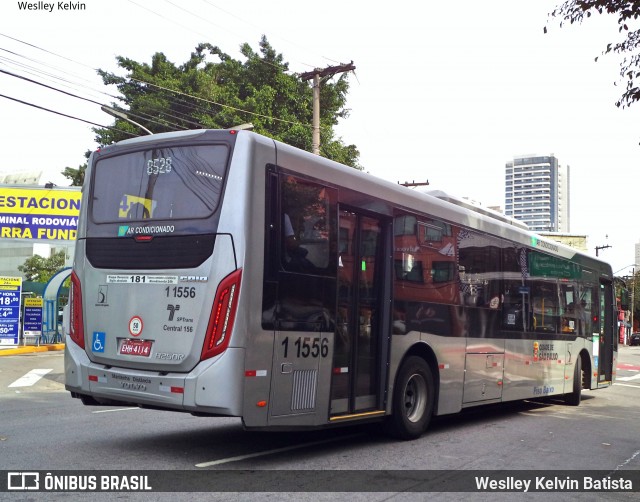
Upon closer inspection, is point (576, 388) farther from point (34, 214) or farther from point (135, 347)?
point (34, 214)

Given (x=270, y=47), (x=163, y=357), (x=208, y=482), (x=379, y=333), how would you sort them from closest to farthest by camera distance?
(x=208, y=482) < (x=163, y=357) < (x=379, y=333) < (x=270, y=47)

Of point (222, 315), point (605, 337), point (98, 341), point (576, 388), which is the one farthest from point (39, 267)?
point (222, 315)

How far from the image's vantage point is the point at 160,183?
7410 mm

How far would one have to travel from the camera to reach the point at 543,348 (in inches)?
522

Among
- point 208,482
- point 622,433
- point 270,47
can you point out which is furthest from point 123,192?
point 270,47

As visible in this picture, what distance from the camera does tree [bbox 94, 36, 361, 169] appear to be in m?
34.3

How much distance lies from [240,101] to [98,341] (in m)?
28.6

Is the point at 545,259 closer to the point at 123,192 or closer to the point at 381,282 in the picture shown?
the point at 381,282

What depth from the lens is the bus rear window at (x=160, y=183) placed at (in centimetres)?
703

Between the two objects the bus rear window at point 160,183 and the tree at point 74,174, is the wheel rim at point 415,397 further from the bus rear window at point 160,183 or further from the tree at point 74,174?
the tree at point 74,174

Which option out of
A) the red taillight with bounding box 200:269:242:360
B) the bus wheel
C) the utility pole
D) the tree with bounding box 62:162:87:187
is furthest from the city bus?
the tree with bounding box 62:162:87:187

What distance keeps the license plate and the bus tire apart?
3238 mm

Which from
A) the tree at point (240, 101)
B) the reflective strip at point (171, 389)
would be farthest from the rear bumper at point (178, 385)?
the tree at point (240, 101)

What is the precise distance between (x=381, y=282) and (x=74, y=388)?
3.70m
